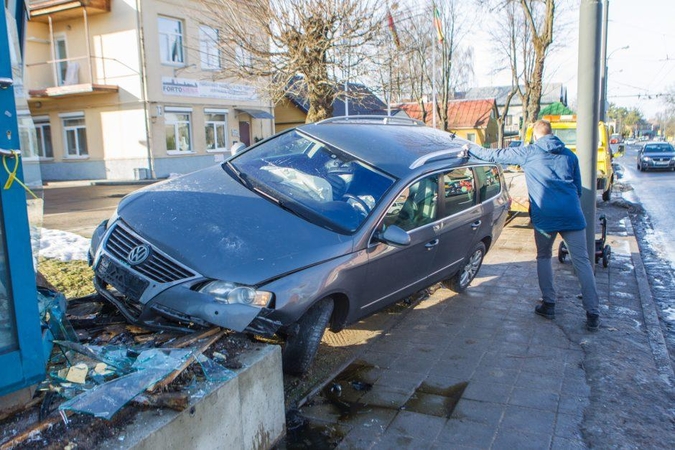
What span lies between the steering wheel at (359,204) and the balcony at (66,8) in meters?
21.3

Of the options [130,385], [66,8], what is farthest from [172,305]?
[66,8]

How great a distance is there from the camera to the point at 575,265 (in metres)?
5.63

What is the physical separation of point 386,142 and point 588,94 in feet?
9.85

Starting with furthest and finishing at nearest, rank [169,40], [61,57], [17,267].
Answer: [61,57] < [169,40] < [17,267]

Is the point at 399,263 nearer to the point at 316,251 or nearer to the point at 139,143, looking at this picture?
the point at 316,251

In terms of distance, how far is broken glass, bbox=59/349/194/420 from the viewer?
8.07ft

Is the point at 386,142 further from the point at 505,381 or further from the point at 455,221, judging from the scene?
the point at 505,381

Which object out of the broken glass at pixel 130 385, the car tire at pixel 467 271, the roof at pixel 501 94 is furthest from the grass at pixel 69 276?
the roof at pixel 501 94

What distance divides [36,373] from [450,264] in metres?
3.91

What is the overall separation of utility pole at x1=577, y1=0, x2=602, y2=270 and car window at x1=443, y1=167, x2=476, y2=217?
1.80 m

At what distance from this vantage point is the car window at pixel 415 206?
14.6ft

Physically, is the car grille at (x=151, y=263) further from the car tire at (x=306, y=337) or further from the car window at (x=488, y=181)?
the car window at (x=488, y=181)

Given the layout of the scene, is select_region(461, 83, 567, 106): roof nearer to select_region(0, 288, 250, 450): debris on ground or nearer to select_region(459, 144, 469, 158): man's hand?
select_region(459, 144, 469, 158): man's hand

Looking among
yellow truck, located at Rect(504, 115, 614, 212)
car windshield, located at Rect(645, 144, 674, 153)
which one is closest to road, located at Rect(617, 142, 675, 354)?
yellow truck, located at Rect(504, 115, 614, 212)
